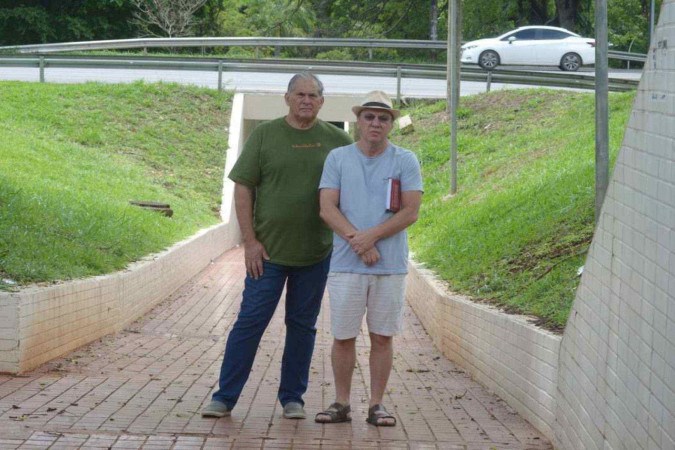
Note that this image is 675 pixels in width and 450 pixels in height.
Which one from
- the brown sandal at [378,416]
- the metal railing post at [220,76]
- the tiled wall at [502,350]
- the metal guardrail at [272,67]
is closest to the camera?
the brown sandal at [378,416]

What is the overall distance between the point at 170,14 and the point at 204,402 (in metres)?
40.0

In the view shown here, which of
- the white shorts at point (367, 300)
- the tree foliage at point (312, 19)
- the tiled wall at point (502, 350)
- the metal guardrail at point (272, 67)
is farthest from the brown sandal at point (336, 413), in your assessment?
the tree foliage at point (312, 19)

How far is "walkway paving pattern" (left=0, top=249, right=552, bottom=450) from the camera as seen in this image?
6164 mm

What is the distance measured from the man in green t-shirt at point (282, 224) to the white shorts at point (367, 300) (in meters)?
0.33

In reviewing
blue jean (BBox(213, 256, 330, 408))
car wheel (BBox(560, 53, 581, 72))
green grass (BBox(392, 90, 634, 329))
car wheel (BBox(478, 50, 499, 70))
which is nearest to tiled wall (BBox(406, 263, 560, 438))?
green grass (BBox(392, 90, 634, 329))

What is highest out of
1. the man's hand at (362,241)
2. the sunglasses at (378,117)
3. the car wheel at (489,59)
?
the car wheel at (489,59)

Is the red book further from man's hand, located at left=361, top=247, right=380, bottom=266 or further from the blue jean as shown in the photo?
the blue jean

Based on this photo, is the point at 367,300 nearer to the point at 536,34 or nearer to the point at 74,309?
the point at 74,309

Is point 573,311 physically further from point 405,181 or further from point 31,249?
point 31,249

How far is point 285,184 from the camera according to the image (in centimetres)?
681

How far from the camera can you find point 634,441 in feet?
15.3

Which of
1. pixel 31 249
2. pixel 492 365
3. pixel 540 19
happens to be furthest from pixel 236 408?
pixel 540 19

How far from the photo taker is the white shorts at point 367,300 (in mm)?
6531

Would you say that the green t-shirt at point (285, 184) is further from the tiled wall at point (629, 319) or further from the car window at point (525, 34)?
the car window at point (525, 34)
